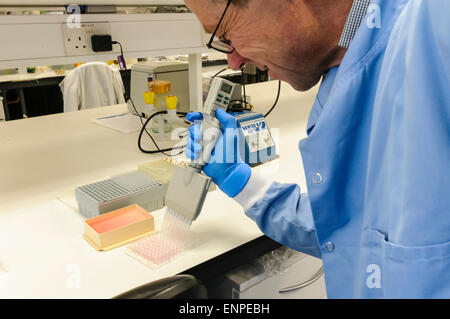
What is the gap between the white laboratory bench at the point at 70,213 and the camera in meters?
0.84

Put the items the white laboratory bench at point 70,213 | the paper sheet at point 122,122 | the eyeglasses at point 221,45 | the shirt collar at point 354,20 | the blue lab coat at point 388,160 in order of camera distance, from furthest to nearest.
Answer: the paper sheet at point 122,122
the eyeglasses at point 221,45
the white laboratory bench at point 70,213
the shirt collar at point 354,20
the blue lab coat at point 388,160

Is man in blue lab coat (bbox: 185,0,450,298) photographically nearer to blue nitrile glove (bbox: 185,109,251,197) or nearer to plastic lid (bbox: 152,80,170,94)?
blue nitrile glove (bbox: 185,109,251,197)

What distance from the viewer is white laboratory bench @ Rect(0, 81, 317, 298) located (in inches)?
33.2

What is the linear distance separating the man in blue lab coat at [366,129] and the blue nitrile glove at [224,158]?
10cm

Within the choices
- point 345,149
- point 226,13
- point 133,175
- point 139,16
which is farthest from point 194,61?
point 345,149

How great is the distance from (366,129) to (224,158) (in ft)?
1.48

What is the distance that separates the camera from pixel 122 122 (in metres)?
1.96

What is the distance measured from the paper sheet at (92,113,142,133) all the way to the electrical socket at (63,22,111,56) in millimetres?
520

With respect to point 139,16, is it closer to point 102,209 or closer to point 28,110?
point 102,209

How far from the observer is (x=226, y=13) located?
0.84 meters

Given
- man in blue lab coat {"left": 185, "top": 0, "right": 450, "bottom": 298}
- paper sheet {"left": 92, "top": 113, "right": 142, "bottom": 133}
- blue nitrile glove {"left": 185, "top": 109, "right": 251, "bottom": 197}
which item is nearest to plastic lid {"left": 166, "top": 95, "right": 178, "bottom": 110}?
paper sheet {"left": 92, "top": 113, "right": 142, "bottom": 133}

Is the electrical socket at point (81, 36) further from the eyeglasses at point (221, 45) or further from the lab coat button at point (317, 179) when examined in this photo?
the lab coat button at point (317, 179)

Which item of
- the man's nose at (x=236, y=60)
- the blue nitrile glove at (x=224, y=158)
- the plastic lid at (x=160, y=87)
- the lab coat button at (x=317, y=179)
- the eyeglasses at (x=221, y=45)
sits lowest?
the blue nitrile glove at (x=224, y=158)

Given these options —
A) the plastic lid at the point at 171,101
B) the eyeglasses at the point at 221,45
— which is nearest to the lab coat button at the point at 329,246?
the eyeglasses at the point at 221,45
